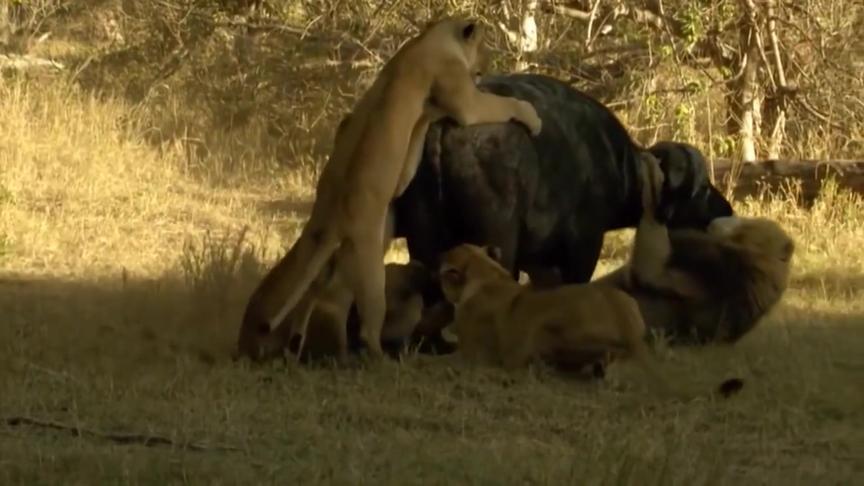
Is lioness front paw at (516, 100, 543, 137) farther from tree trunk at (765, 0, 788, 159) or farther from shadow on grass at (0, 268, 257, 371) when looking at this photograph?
tree trunk at (765, 0, 788, 159)

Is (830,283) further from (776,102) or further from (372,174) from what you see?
(372,174)

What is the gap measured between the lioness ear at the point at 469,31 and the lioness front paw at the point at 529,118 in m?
0.38

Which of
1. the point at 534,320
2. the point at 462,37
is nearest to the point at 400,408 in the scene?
the point at 534,320

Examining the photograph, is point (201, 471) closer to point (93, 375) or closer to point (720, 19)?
point (93, 375)

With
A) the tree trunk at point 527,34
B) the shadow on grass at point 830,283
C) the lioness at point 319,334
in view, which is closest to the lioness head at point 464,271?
the lioness at point 319,334

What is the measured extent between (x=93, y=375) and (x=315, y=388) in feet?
3.00

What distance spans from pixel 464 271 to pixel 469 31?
1.18 metres

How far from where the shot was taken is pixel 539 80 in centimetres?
864

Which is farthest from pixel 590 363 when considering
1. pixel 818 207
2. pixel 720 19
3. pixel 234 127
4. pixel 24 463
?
pixel 234 127

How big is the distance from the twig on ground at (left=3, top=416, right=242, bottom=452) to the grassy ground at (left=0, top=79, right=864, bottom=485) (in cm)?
2

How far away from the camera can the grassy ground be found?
5.48m

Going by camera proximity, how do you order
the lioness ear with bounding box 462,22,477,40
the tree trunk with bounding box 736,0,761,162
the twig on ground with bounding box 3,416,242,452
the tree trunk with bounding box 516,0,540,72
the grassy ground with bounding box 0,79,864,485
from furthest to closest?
the tree trunk with bounding box 516,0,540,72 < the tree trunk with bounding box 736,0,761,162 < the lioness ear with bounding box 462,22,477,40 < the twig on ground with bounding box 3,416,242,452 < the grassy ground with bounding box 0,79,864,485

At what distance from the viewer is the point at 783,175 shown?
1252 centimetres

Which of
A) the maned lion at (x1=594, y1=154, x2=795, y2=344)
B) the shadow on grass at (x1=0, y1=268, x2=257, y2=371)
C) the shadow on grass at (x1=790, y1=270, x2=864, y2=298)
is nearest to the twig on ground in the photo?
the shadow on grass at (x1=0, y1=268, x2=257, y2=371)
